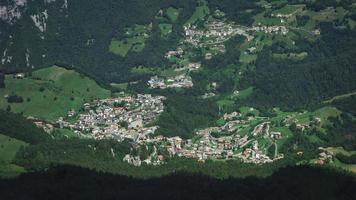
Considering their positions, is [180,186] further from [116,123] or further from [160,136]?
[116,123]

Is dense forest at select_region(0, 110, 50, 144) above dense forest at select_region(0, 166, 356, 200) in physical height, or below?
below

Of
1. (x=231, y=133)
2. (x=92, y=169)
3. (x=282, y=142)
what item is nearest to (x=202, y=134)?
(x=231, y=133)

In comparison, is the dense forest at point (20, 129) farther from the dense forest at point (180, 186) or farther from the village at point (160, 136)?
the dense forest at point (180, 186)

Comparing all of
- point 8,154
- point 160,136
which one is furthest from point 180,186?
point 160,136

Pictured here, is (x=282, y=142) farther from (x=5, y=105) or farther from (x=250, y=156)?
(x=5, y=105)

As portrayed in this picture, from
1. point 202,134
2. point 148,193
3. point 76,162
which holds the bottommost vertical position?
point 202,134

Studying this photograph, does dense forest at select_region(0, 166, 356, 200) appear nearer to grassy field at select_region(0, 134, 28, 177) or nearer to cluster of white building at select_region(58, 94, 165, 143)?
grassy field at select_region(0, 134, 28, 177)

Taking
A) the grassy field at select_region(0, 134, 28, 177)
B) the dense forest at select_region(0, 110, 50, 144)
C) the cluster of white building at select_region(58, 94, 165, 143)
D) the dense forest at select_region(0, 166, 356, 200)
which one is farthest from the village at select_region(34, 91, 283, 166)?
the dense forest at select_region(0, 166, 356, 200)

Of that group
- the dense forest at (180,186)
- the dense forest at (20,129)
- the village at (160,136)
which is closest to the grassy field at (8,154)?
the dense forest at (20,129)

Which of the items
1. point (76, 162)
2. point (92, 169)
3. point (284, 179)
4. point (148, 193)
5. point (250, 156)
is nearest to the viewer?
point (148, 193)
